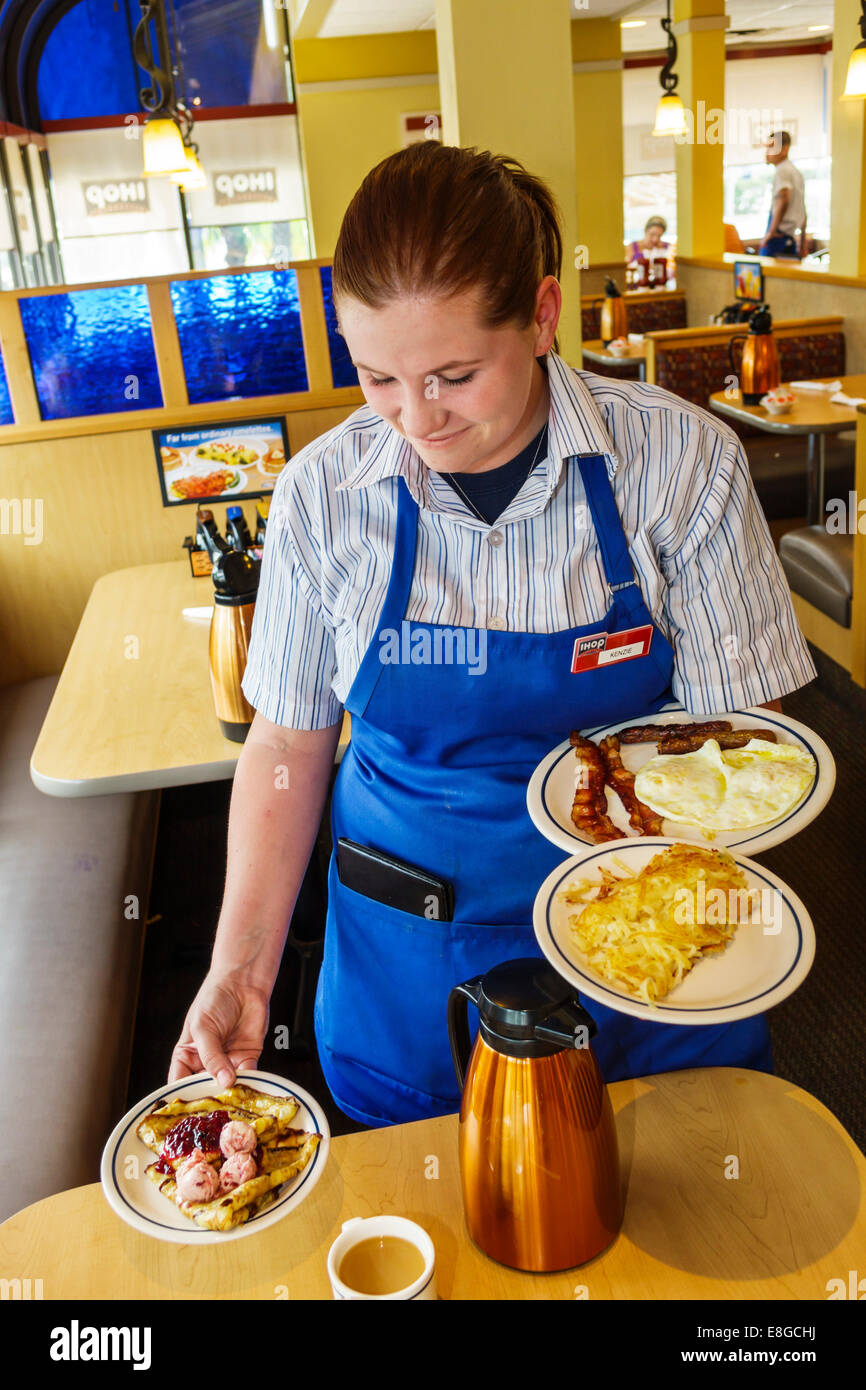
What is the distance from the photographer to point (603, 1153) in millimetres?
977

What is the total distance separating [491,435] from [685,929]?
0.54 m

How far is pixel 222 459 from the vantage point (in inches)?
150

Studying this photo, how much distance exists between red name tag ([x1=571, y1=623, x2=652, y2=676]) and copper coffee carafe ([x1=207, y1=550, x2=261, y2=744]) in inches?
44.2

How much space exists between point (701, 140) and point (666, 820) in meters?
9.80

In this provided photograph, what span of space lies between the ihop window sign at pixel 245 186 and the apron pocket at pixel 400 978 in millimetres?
11185

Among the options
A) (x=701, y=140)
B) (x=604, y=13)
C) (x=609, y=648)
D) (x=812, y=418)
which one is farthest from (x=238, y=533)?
(x=604, y=13)

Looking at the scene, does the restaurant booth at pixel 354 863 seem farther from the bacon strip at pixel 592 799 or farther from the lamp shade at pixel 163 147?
the lamp shade at pixel 163 147

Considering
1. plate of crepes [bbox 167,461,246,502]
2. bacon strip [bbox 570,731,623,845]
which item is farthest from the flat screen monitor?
bacon strip [bbox 570,731,623,845]

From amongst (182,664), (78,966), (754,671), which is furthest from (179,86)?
(754,671)

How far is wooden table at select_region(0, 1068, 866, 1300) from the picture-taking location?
38.7 inches

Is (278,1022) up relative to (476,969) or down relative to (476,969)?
down

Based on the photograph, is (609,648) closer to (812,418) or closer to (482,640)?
(482,640)

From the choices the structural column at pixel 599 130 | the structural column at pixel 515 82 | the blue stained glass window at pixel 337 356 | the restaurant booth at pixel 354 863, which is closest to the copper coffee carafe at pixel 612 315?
the restaurant booth at pixel 354 863
